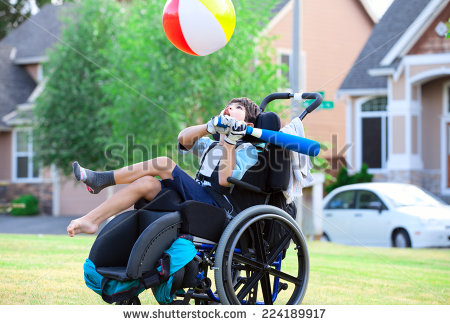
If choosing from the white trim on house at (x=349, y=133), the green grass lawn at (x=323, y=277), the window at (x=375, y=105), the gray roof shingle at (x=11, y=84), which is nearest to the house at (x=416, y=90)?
the window at (x=375, y=105)

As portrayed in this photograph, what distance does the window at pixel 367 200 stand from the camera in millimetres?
12547

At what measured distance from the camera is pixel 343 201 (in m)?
13.3

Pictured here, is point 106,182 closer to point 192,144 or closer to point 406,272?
point 192,144

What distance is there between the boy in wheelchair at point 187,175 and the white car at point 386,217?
744 centimetres

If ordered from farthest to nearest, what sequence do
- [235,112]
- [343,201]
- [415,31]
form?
[415,31], [343,201], [235,112]

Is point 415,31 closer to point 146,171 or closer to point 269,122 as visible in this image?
point 269,122

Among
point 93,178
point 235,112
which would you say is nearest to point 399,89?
point 235,112

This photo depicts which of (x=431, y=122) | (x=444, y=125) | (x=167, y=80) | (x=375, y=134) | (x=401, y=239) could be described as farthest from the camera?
(x=375, y=134)

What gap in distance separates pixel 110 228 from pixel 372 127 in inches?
638

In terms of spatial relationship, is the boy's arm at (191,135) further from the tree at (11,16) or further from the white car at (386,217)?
the tree at (11,16)

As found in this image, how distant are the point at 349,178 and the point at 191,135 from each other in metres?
13.3

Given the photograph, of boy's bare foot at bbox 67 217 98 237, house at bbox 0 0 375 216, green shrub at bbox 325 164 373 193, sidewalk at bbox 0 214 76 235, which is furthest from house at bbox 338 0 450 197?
boy's bare foot at bbox 67 217 98 237

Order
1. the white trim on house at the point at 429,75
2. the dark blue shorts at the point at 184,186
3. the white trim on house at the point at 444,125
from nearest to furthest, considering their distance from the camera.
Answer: the dark blue shorts at the point at 184,186
the white trim on house at the point at 429,75
the white trim on house at the point at 444,125

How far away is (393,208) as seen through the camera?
39.5ft
